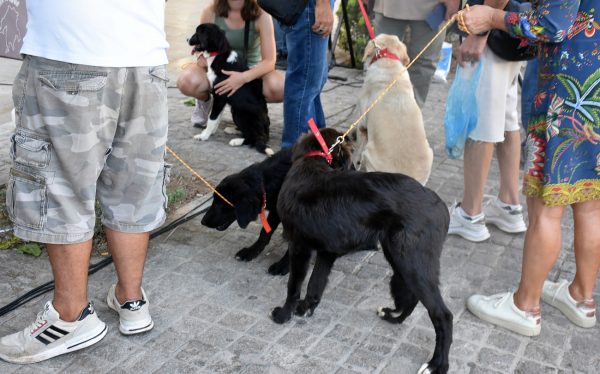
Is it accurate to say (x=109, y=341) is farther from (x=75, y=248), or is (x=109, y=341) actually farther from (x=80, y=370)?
(x=75, y=248)

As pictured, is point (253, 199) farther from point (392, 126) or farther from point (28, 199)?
point (28, 199)

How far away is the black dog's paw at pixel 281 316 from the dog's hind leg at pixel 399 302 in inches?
19.6

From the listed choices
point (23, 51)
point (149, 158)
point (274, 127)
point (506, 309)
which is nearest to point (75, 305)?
point (149, 158)

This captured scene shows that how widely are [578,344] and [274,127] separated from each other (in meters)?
4.12

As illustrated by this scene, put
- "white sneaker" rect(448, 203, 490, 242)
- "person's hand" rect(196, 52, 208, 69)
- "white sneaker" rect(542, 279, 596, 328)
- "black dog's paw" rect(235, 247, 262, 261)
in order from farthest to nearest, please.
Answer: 1. "person's hand" rect(196, 52, 208, 69)
2. "white sneaker" rect(448, 203, 490, 242)
3. "black dog's paw" rect(235, 247, 262, 261)
4. "white sneaker" rect(542, 279, 596, 328)

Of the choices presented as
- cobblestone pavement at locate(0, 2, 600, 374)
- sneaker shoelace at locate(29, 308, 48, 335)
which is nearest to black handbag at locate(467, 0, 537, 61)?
cobblestone pavement at locate(0, 2, 600, 374)

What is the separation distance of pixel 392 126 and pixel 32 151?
99.6 inches

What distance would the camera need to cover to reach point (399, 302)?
10.6 feet

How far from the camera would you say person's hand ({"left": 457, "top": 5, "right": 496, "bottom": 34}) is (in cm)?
321

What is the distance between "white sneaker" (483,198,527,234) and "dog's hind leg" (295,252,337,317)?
1723 mm

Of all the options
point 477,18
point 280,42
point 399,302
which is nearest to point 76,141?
point 399,302

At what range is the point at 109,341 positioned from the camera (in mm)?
3049

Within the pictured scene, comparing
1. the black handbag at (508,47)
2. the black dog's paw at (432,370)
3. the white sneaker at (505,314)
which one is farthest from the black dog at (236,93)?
the black dog's paw at (432,370)

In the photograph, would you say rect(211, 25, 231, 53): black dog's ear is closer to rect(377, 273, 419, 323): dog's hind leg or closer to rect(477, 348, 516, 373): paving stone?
rect(377, 273, 419, 323): dog's hind leg
